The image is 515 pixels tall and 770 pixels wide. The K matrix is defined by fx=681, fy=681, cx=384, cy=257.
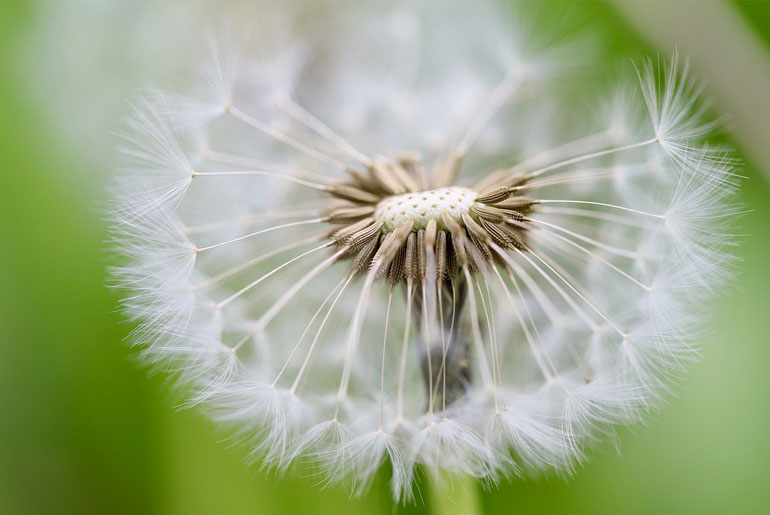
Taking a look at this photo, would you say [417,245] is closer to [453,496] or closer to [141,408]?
[453,496]

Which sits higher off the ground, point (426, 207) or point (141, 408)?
point (426, 207)

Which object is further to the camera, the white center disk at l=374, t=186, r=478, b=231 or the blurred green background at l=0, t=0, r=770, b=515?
the blurred green background at l=0, t=0, r=770, b=515

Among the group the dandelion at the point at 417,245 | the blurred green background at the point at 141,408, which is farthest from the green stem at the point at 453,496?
the blurred green background at the point at 141,408

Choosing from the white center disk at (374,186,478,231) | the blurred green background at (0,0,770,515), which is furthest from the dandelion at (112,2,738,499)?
the blurred green background at (0,0,770,515)

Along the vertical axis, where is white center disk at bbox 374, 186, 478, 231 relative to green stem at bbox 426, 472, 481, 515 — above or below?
above

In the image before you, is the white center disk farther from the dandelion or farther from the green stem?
the green stem

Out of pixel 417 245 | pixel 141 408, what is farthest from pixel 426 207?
pixel 141 408

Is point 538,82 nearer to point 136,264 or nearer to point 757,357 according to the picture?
point 757,357
